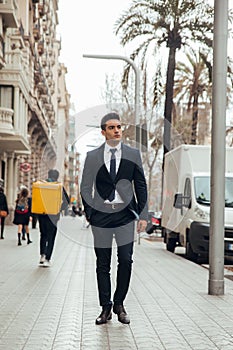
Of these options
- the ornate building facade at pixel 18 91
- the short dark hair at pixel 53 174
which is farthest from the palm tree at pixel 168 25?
the short dark hair at pixel 53 174

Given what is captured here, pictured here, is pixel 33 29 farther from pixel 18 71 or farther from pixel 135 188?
pixel 135 188

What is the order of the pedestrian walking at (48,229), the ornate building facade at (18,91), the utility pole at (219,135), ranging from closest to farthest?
the utility pole at (219,135), the pedestrian walking at (48,229), the ornate building facade at (18,91)

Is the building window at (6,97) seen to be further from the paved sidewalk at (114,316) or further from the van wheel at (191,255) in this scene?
the paved sidewalk at (114,316)

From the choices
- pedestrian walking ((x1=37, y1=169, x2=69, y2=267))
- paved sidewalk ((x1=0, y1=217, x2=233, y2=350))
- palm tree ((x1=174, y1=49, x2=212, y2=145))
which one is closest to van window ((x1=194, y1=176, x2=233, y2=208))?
paved sidewalk ((x1=0, y1=217, x2=233, y2=350))

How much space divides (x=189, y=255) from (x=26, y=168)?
24752 millimetres

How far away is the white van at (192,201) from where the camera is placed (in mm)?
17766

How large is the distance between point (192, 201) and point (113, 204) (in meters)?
11.0

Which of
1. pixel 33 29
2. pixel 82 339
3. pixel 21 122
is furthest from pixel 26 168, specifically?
pixel 82 339

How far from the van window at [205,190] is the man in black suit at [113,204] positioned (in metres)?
10.6

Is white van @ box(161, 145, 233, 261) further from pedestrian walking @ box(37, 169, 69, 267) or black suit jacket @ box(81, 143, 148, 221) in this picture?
black suit jacket @ box(81, 143, 148, 221)

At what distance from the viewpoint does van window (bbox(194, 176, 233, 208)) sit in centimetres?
1858

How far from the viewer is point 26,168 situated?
1668 inches

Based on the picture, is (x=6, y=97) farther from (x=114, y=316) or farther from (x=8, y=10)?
(x=114, y=316)

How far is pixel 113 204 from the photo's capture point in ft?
26.0
